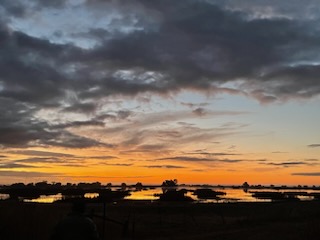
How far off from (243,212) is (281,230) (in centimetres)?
2414

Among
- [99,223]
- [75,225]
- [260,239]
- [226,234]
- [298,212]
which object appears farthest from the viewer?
[298,212]

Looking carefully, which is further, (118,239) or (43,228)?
(118,239)

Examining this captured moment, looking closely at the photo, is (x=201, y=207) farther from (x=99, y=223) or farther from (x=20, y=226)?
(x=20, y=226)

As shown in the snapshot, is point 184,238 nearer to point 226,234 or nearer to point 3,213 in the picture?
point 226,234

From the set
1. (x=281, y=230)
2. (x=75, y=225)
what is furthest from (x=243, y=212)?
(x=75, y=225)

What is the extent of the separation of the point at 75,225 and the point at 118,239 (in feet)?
48.0

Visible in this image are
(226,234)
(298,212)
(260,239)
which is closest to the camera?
(260,239)

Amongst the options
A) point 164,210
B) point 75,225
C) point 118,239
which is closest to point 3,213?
point 118,239

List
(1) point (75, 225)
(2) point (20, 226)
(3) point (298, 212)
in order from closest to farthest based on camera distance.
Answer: (1) point (75, 225) < (2) point (20, 226) < (3) point (298, 212)

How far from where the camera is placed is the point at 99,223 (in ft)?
86.9

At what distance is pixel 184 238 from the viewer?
23656mm

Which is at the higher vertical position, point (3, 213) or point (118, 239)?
point (3, 213)

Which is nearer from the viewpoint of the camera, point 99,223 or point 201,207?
point 99,223

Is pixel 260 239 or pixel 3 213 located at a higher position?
pixel 3 213
